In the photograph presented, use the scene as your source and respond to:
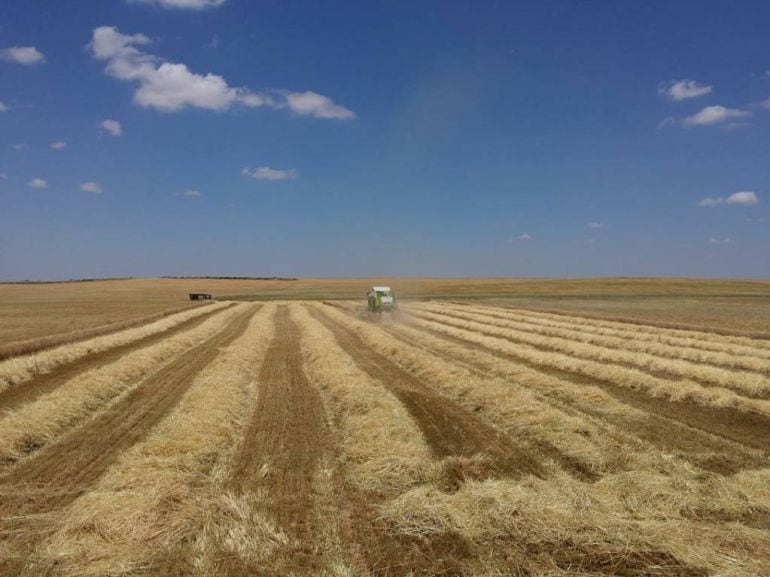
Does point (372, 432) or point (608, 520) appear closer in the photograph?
point (608, 520)

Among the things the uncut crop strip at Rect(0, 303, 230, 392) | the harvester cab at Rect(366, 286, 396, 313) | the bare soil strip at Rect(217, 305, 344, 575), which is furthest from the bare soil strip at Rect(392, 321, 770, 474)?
the harvester cab at Rect(366, 286, 396, 313)

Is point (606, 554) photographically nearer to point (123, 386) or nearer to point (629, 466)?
point (629, 466)

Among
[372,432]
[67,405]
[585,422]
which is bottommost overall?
[585,422]

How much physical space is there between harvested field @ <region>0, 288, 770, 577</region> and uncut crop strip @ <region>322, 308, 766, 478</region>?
64mm

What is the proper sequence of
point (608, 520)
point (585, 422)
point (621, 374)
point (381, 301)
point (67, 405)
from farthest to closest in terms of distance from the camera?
point (381, 301)
point (621, 374)
point (67, 405)
point (585, 422)
point (608, 520)

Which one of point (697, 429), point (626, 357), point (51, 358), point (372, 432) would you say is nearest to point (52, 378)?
point (51, 358)

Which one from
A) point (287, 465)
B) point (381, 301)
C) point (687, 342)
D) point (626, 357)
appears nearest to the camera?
point (287, 465)

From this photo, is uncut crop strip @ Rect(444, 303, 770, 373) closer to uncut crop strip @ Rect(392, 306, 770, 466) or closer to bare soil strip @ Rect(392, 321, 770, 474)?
uncut crop strip @ Rect(392, 306, 770, 466)

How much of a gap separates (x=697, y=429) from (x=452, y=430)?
5.23 m

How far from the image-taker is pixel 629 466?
863 cm

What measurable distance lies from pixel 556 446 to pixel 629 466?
1.29m

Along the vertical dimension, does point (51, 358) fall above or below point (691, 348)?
above

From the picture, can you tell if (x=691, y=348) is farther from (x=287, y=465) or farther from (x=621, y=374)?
(x=287, y=465)

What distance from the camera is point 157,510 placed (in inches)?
266
